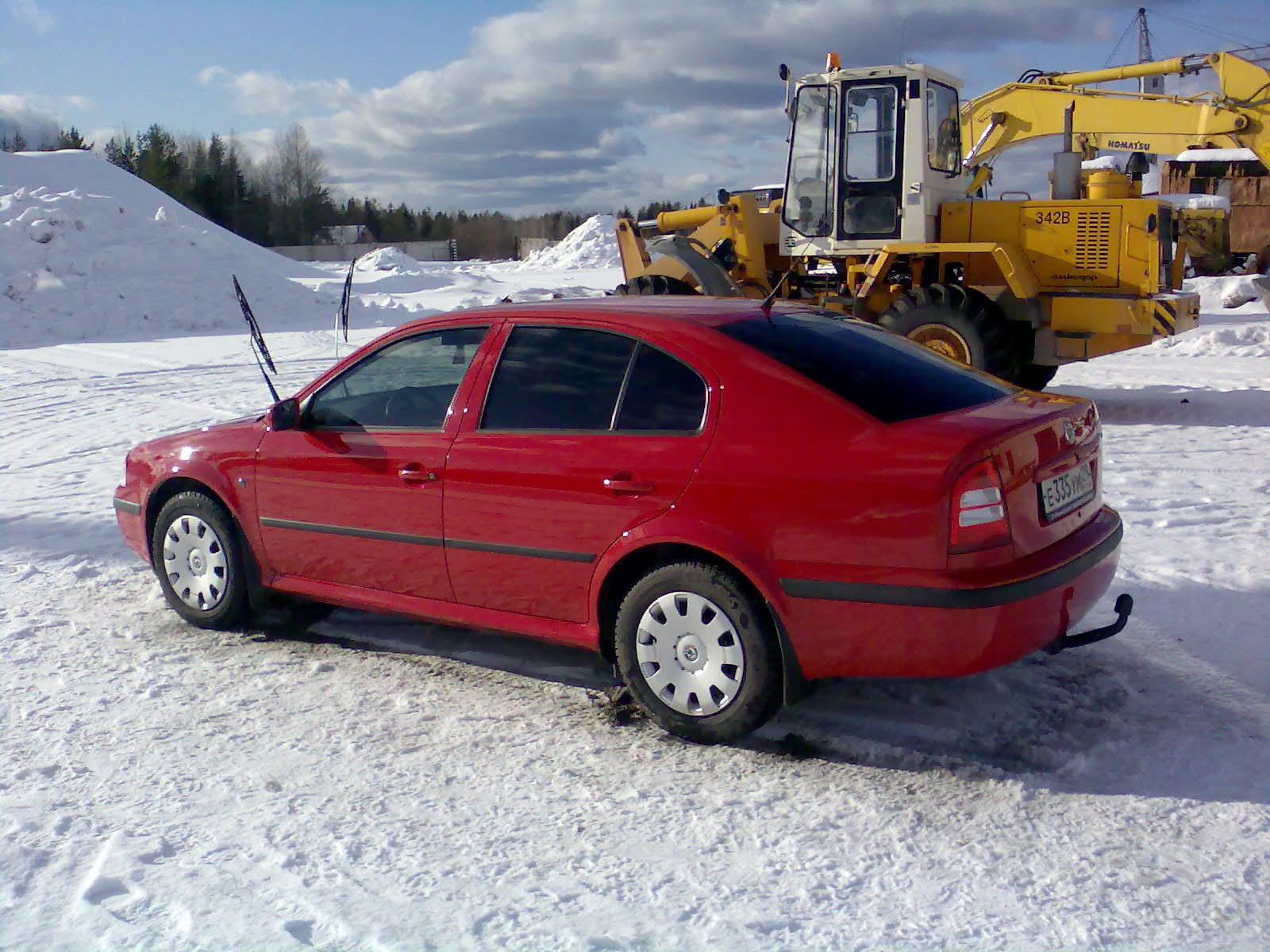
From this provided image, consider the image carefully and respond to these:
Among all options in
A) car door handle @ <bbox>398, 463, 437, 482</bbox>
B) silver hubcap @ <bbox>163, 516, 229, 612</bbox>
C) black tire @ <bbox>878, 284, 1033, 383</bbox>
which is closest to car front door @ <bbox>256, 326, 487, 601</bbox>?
car door handle @ <bbox>398, 463, 437, 482</bbox>

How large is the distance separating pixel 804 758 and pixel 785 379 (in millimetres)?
1323

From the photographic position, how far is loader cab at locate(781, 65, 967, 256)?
11.4 m

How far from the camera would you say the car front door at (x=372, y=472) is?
4762mm

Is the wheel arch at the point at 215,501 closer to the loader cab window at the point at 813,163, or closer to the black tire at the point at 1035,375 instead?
the loader cab window at the point at 813,163

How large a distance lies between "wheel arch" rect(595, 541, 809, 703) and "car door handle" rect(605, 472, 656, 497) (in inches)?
7.6

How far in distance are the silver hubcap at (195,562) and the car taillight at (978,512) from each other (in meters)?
3.42

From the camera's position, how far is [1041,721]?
4262mm

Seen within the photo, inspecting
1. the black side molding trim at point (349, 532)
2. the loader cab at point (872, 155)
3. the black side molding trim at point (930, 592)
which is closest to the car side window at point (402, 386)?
the black side molding trim at point (349, 532)

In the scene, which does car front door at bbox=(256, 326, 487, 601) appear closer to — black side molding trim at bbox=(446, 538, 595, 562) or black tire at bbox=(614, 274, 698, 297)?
black side molding trim at bbox=(446, 538, 595, 562)

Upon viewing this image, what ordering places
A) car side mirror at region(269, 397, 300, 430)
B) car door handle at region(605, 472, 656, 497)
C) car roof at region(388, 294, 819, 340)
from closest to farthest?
car door handle at region(605, 472, 656, 497) < car roof at region(388, 294, 819, 340) < car side mirror at region(269, 397, 300, 430)

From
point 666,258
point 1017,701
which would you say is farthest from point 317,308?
point 1017,701

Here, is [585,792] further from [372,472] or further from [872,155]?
[872,155]

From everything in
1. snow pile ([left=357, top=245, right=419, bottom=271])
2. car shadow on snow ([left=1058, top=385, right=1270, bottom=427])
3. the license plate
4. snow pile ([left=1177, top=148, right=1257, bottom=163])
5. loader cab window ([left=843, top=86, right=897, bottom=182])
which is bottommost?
car shadow on snow ([left=1058, top=385, right=1270, bottom=427])

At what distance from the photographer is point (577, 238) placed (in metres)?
52.9
